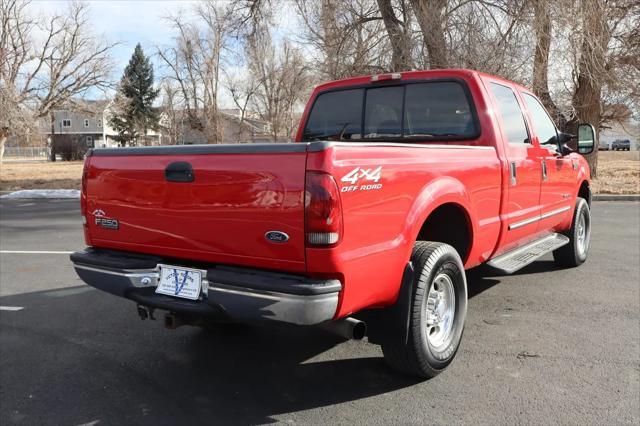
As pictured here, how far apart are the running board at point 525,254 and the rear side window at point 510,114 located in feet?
3.19

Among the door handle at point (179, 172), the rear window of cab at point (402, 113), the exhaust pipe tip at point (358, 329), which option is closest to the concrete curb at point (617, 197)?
the rear window of cab at point (402, 113)

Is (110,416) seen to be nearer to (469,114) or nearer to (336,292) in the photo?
(336,292)

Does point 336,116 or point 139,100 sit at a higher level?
point 139,100

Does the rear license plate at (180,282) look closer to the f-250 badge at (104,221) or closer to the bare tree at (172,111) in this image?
the f-250 badge at (104,221)

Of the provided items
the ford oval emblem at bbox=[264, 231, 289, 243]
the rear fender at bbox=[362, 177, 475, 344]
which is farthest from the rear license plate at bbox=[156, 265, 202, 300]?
the rear fender at bbox=[362, 177, 475, 344]

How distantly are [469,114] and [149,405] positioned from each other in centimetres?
320

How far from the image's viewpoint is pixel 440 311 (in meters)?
3.64

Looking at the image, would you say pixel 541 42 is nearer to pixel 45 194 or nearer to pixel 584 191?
pixel 584 191

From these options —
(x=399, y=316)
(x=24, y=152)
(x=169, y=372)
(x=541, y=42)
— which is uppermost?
(x=541, y=42)

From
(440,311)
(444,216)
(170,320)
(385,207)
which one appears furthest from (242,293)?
(444,216)

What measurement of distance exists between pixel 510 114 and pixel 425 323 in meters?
2.44

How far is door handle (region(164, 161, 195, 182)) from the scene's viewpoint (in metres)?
3.06

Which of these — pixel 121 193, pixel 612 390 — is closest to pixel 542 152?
pixel 612 390

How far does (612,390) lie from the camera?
3250 mm
